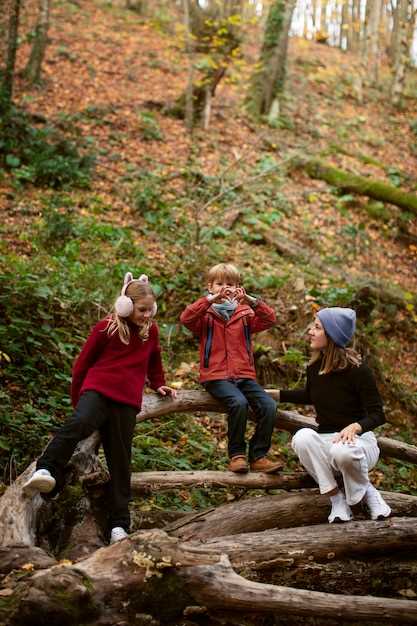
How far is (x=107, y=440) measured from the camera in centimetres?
434

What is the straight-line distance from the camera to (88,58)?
17.7 m

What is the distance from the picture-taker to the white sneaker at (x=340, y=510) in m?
4.21

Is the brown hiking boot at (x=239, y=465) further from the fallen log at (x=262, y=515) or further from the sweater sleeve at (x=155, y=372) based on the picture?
the sweater sleeve at (x=155, y=372)

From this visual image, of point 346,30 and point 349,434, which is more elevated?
point 346,30

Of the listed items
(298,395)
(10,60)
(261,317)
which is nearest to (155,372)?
(261,317)

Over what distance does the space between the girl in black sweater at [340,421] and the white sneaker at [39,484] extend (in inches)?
66.9

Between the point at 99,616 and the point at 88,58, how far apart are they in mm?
17422

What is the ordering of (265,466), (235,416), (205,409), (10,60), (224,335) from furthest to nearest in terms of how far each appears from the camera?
(10,60)
(224,335)
(205,409)
(235,416)
(265,466)

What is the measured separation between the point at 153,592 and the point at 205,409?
6.79 feet

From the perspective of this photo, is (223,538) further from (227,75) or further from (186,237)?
(227,75)

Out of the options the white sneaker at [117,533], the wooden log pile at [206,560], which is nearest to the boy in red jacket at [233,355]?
the wooden log pile at [206,560]

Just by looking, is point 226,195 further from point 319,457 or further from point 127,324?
point 319,457

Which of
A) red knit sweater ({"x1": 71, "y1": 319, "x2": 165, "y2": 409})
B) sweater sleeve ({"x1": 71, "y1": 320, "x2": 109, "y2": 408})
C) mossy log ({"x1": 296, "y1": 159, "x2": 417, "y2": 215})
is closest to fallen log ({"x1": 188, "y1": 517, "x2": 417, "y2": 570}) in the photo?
red knit sweater ({"x1": 71, "y1": 319, "x2": 165, "y2": 409})

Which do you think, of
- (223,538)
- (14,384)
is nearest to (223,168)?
(14,384)
